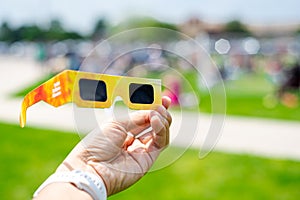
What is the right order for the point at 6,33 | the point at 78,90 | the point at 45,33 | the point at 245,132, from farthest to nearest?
the point at 6,33
the point at 45,33
the point at 245,132
the point at 78,90

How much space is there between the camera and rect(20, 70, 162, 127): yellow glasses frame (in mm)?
854

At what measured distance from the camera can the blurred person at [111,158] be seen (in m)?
0.96

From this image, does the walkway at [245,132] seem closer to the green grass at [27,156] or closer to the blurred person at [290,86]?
the green grass at [27,156]

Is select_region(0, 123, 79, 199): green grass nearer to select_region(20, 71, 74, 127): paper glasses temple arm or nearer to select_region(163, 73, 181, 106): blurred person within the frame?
select_region(163, 73, 181, 106): blurred person

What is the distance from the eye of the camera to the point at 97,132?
1.05 metres

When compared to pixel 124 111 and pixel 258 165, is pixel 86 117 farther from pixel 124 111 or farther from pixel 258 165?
pixel 258 165

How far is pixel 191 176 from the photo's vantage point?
4.07 m

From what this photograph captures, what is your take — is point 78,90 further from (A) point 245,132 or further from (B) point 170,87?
(A) point 245,132

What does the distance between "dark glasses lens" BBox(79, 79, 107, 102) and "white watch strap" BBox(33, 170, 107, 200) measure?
0.65 ft

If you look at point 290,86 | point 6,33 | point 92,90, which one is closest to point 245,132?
point 290,86

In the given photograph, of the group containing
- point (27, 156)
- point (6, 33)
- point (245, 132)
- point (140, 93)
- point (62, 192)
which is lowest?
point (6, 33)

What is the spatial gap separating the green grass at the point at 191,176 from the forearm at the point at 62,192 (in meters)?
2.63

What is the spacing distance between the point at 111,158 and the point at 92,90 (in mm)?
253

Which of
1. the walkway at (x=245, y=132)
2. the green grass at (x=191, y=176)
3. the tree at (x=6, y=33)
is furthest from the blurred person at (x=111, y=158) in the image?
the tree at (x=6, y=33)
